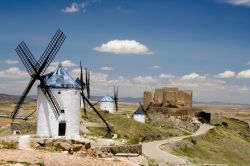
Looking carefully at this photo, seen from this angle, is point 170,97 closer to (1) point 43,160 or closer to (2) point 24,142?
(2) point 24,142

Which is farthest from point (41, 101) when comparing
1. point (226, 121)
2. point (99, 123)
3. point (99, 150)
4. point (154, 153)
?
point (226, 121)

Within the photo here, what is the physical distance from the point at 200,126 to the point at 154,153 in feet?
125

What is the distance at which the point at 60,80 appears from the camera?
34.3 meters

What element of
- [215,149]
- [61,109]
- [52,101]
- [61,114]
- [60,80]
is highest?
[60,80]

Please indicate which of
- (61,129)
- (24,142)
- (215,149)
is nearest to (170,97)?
(215,149)

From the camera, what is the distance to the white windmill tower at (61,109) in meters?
33.6

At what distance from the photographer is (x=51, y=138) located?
107 ft

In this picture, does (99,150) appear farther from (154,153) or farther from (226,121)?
(226,121)

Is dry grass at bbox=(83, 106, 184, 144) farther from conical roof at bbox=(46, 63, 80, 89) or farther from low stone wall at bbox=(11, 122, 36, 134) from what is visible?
conical roof at bbox=(46, 63, 80, 89)

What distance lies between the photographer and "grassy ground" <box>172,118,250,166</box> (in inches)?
1944

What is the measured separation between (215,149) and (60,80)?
1164 inches

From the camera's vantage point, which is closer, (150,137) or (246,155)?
(150,137)

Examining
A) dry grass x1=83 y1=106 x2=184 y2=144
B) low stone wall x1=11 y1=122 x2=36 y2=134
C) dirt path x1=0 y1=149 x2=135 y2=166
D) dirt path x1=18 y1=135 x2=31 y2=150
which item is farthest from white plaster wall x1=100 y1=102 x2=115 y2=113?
dirt path x1=0 y1=149 x2=135 y2=166

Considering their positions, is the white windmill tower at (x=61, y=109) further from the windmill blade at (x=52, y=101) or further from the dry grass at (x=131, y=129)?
the dry grass at (x=131, y=129)
